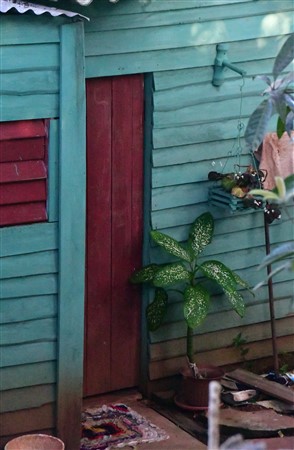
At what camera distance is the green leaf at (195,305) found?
23.0 ft

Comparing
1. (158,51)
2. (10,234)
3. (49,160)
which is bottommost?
(10,234)

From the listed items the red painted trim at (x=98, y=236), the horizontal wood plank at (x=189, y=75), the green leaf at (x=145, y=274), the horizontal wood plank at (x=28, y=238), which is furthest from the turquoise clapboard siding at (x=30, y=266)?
the horizontal wood plank at (x=189, y=75)

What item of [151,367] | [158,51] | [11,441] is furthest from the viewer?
[151,367]

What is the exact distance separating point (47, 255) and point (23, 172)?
0.56 metres

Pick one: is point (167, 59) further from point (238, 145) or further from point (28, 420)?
point (28, 420)

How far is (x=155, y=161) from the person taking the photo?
725cm

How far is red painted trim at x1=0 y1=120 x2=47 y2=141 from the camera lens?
6.19m

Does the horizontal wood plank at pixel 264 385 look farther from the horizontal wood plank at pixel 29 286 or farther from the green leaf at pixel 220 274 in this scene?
the horizontal wood plank at pixel 29 286

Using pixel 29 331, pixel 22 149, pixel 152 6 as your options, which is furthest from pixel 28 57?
pixel 29 331

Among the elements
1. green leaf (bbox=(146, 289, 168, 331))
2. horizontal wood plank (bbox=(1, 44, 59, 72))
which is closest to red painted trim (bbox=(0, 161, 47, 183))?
horizontal wood plank (bbox=(1, 44, 59, 72))

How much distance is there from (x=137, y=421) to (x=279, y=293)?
1.64m

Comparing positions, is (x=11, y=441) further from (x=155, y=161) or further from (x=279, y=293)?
(x=279, y=293)

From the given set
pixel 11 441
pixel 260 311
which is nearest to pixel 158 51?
pixel 260 311

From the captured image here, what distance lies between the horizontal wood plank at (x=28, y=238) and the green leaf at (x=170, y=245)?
37.3 inches
